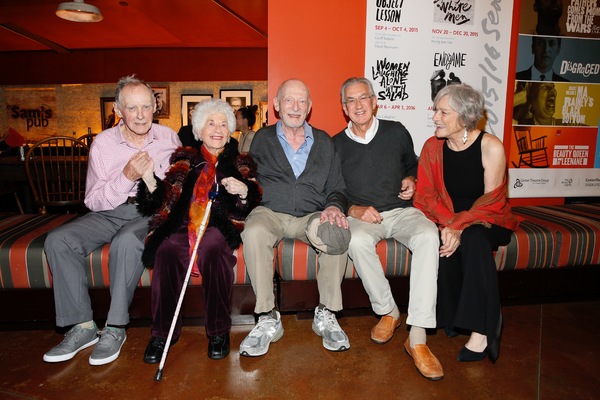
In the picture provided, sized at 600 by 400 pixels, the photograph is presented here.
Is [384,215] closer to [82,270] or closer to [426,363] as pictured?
[426,363]

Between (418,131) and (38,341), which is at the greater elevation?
(418,131)

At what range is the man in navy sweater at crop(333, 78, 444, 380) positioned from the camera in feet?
6.89

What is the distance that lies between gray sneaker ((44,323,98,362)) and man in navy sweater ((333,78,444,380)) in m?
1.48

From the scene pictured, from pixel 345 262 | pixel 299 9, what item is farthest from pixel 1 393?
pixel 299 9

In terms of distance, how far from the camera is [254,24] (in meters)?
6.63

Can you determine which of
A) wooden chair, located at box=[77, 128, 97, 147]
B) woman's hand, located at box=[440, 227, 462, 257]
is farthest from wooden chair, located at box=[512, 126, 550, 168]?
wooden chair, located at box=[77, 128, 97, 147]

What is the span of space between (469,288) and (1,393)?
2255mm

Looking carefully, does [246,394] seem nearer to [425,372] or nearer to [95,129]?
[425,372]

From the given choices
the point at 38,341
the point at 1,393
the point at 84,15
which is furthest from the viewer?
the point at 84,15

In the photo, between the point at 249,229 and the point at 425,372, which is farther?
the point at 249,229

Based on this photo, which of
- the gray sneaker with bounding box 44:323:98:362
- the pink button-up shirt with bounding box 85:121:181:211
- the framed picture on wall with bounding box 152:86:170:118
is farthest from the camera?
the framed picture on wall with bounding box 152:86:170:118

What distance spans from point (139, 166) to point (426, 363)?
177cm

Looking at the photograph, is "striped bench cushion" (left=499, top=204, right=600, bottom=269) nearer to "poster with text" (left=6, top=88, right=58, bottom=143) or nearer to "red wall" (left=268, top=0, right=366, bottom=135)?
"red wall" (left=268, top=0, right=366, bottom=135)

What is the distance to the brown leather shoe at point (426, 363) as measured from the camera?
6.36 ft
